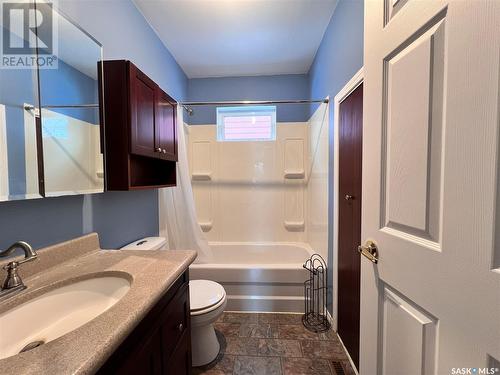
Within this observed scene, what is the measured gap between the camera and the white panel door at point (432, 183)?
453mm

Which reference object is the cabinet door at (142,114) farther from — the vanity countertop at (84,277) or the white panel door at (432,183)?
the white panel door at (432,183)

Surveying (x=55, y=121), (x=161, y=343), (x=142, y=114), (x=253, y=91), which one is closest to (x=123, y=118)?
(x=142, y=114)

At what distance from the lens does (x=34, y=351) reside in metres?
0.49

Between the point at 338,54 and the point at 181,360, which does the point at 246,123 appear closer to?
the point at 338,54

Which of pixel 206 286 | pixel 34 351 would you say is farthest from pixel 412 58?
pixel 206 286

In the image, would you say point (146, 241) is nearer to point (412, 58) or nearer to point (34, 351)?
point (34, 351)

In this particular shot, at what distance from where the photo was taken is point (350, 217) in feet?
5.09

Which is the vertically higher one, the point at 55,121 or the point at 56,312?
the point at 55,121

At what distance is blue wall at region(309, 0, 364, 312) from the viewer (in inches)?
54.9

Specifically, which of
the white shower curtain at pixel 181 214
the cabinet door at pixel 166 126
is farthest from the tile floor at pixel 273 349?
the cabinet door at pixel 166 126

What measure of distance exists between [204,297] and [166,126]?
124 cm

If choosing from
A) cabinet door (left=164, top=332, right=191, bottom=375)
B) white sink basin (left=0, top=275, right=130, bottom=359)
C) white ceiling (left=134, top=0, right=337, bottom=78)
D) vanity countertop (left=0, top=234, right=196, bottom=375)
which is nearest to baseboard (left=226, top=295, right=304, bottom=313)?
cabinet door (left=164, top=332, right=191, bottom=375)

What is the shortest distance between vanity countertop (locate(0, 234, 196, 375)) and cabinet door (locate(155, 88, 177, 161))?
73 centimetres

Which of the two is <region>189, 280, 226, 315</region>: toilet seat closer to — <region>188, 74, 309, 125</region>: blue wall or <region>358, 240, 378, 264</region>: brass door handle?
<region>358, 240, 378, 264</region>: brass door handle
